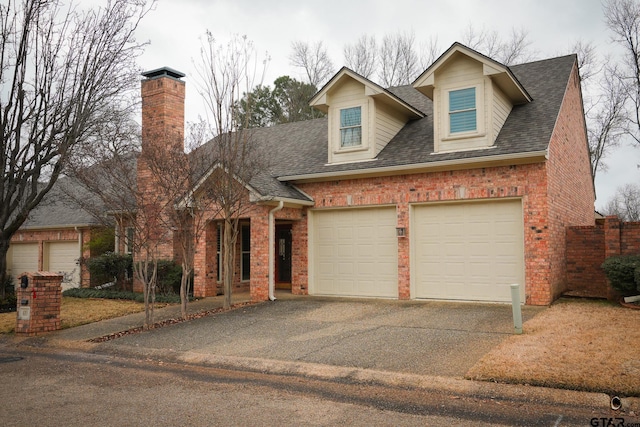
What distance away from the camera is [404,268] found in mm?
13086

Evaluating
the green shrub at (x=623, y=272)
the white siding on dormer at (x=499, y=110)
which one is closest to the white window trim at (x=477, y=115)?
the white siding on dormer at (x=499, y=110)

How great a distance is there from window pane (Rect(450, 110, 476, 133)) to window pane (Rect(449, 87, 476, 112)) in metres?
0.13

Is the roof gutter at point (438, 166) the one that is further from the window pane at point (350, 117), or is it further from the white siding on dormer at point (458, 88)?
the window pane at point (350, 117)

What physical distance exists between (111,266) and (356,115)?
9733 mm

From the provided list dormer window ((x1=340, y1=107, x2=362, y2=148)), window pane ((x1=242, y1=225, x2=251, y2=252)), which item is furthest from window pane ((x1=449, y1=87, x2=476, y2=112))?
window pane ((x1=242, y1=225, x2=251, y2=252))

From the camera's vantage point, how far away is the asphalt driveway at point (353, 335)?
24.4 ft

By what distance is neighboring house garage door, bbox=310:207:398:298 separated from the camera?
44.4 ft

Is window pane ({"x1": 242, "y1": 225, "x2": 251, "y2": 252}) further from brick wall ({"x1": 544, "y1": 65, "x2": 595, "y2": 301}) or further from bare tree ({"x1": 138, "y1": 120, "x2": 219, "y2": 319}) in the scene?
brick wall ({"x1": 544, "y1": 65, "x2": 595, "y2": 301})

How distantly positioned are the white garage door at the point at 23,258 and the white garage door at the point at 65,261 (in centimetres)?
85

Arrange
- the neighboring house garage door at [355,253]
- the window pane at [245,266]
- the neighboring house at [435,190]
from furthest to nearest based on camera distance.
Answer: the window pane at [245,266], the neighboring house garage door at [355,253], the neighboring house at [435,190]

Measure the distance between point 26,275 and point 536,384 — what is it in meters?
9.95

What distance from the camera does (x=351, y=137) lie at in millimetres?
14461

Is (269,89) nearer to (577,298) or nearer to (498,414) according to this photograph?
(577,298)

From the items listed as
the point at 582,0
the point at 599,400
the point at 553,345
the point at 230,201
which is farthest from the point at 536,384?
the point at 582,0
